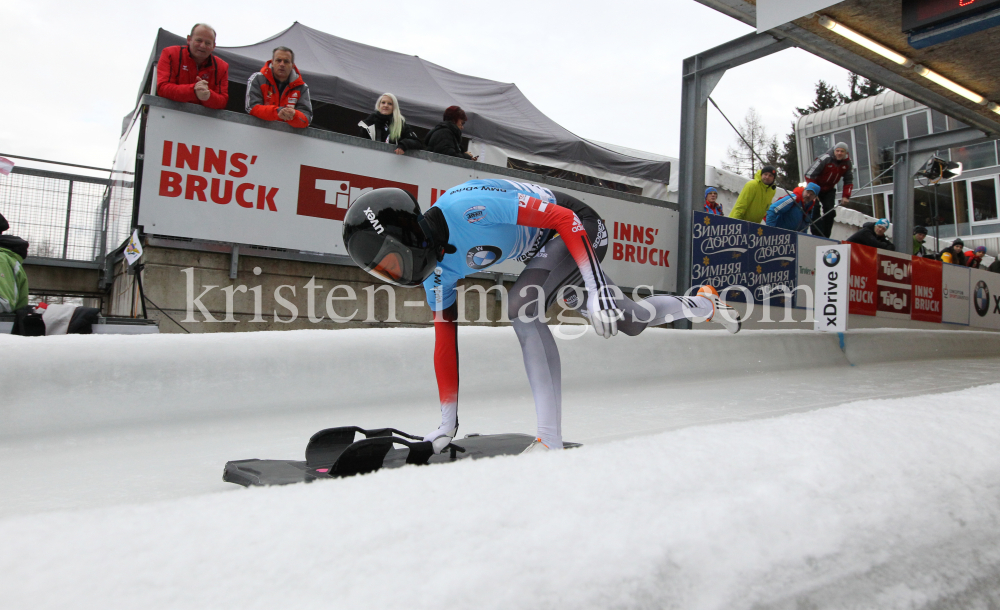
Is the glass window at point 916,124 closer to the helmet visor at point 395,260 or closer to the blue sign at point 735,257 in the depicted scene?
the blue sign at point 735,257

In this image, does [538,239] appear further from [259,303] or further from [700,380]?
[259,303]

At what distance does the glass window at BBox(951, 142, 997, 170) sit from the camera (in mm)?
18766

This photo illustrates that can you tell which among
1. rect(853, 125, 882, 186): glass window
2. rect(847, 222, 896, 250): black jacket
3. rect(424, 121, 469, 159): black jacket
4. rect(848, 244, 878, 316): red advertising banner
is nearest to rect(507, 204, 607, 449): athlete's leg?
rect(424, 121, 469, 159): black jacket

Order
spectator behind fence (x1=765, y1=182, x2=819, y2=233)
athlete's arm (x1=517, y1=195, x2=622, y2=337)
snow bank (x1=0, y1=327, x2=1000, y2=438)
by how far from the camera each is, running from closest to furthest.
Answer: athlete's arm (x1=517, y1=195, x2=622, y2=337), snow bank (x1=0, y1=327, x2=1000, y2=438), spectator behind fence (x1=765, y1=182, x2=819, y2=233)

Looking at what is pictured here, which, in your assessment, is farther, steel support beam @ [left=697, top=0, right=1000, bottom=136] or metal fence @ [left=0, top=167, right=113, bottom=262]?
metal fence @ [left=0, top=167, right=113, bottom=262]

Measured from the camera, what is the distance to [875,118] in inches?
819

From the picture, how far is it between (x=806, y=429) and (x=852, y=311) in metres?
6.56

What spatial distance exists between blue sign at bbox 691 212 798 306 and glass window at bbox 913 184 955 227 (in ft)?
53.5

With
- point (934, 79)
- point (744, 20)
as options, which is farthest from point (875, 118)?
point (744, 20)

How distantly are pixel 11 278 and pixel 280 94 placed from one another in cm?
214

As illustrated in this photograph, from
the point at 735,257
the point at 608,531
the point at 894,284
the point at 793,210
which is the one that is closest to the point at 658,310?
the point at 608,531

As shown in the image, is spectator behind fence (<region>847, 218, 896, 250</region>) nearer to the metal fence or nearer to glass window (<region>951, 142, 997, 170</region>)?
the metal fence

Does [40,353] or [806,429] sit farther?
[40,353]

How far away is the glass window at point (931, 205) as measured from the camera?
19750mm
